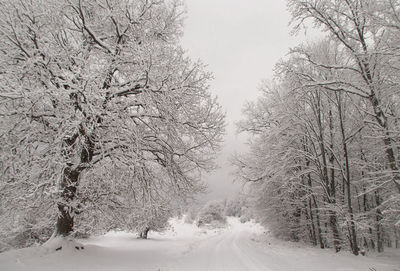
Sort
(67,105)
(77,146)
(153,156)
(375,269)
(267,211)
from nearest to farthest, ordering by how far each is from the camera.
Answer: (67,105) < (77,146) < (375,269) < (153,156) < (267,211)

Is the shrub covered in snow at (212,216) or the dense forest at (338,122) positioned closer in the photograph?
the dense forest at (338,122)

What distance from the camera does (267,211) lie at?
67.5ft

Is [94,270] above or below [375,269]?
above

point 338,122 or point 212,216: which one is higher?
point 338,122

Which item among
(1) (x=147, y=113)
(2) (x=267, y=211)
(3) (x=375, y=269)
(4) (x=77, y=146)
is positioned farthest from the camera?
(2) (x=267, y=211)

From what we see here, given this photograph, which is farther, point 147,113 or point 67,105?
point 147,113

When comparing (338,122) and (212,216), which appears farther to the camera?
(212,216)

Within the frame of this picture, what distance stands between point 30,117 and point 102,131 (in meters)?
1.89

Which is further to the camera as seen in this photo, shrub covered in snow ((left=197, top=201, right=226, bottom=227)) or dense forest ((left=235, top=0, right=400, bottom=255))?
shrub covered in snow ((left=197, top=201, right=226, bottom=227))

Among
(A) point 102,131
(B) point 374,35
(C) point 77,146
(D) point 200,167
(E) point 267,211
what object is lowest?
(E) point 267,211

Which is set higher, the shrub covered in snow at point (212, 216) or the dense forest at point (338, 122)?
the dense forest at point (338, 122)

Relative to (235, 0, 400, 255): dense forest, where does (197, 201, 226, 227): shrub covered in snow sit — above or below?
below

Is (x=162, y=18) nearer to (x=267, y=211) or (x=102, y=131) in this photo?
(x=102, y=131)

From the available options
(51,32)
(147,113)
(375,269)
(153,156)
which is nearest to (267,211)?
(375,269)
